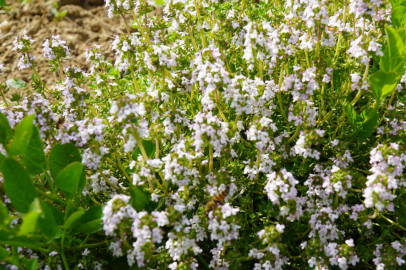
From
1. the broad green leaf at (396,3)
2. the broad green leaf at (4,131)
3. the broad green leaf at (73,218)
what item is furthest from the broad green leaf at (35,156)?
the broad green leaf at (396,3)

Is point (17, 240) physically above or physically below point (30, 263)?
above

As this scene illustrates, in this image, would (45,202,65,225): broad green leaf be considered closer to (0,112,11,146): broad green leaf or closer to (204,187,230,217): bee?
(0,112,11,146): broad green leaf

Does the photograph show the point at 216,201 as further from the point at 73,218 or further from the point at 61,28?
the point at 61,28

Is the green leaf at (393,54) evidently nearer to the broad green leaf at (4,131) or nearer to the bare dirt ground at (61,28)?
the broad green leaf at (4,131)

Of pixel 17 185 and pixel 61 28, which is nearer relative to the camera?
pixel 17 185

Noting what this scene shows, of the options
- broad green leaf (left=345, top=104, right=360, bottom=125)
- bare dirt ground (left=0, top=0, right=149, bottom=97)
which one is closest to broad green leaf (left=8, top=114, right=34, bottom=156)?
broad green leaf (left=345, top=104, right=360, bottom=125)

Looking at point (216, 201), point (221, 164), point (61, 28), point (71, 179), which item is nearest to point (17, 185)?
point (71, 179)
